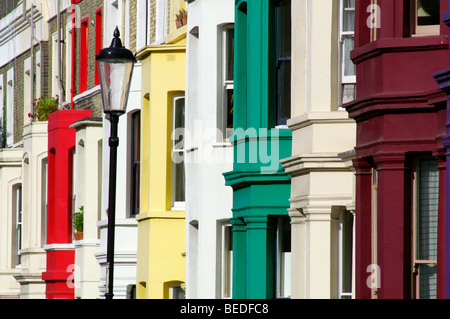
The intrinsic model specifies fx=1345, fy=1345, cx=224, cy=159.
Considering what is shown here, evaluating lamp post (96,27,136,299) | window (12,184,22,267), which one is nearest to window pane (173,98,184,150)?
lamp post (96,27,136,299)

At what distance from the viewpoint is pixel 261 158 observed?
18.4 metres

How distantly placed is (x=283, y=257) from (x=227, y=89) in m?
3.45

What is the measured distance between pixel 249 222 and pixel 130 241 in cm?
723

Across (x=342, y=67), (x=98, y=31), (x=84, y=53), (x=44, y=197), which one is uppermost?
(x=98, y=31)

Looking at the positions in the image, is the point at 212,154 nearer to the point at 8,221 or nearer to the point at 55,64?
the point at 55,64

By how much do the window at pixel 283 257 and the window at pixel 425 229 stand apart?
14.5 feet

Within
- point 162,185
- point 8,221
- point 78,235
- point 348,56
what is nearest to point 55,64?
point 8,221

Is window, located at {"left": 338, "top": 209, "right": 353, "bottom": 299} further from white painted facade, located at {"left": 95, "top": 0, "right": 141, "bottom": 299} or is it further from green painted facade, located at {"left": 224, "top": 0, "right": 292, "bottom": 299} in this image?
white painted facade, located at {"left": 95, "top": 0, "right": 141, "bottom": 299}

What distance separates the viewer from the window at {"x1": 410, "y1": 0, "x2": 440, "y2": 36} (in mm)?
14648

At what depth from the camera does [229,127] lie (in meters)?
20.9

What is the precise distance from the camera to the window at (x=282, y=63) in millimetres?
18531
